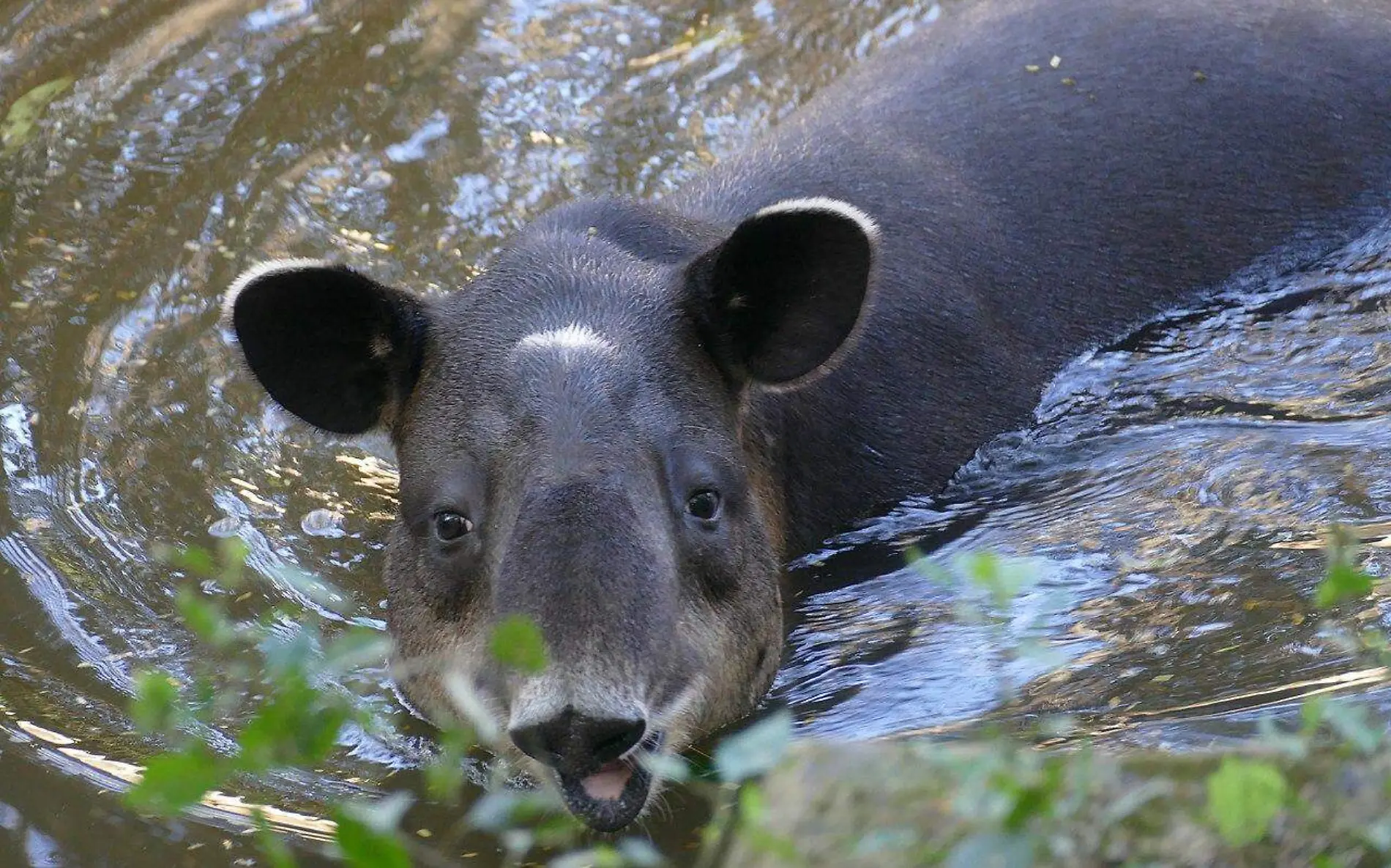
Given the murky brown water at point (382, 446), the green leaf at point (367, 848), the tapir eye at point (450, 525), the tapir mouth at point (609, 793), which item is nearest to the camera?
→ the green leaf at point (367, 848)

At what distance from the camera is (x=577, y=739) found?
177 inches

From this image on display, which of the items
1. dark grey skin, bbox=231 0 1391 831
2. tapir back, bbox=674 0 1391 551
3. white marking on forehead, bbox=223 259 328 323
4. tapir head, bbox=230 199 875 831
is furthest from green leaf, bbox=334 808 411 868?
tapir back, bbox=674 0 1391 551

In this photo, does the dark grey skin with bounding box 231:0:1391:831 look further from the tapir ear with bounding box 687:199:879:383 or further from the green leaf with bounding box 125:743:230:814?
the green leaf with bounding box 125:743:230:814

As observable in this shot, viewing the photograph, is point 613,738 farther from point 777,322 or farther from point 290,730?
point 777,322

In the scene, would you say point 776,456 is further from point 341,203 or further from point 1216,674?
point 341,203

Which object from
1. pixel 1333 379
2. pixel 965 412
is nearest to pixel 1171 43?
pixel 1333 379

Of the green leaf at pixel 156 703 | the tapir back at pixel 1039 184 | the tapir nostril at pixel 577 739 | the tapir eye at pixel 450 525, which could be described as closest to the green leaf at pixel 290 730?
the green leaf at pixel 156 703

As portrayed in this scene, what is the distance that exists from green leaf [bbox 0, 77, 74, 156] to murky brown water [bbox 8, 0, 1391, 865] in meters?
0.13

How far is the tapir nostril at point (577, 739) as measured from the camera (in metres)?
4.45

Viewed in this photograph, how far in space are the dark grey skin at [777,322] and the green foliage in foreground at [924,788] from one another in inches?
40.4

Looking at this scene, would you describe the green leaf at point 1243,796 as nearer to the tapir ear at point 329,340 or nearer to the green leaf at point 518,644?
the green leaf at point 518,644

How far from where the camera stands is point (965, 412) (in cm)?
Result: 755

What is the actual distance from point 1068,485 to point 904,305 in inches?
38.7

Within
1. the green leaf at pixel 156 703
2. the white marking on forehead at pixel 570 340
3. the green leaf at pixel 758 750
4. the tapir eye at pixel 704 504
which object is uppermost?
the white marking on forehead at pixel 570 340
